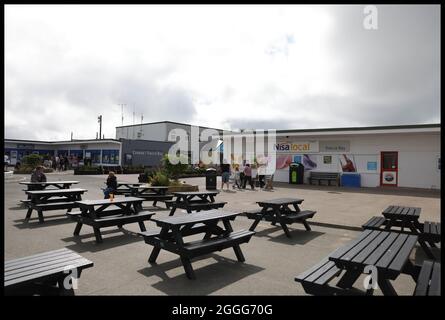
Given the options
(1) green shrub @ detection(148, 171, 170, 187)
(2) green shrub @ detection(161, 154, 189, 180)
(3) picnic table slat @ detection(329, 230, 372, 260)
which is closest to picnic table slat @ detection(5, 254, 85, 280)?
(3) picnic table slat @ detection(329, 230, 372, 260)

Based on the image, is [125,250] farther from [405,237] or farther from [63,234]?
[405,237]

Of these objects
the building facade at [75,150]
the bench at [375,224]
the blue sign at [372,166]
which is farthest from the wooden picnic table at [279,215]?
the building facade at [75,150]

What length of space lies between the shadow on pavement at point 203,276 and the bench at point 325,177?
53.9 ft

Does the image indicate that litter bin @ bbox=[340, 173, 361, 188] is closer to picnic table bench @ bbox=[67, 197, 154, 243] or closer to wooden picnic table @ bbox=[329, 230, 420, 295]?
picnic table bench @ bbox=[67, 197, 154, 243]

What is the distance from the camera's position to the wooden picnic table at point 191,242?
4.21 metres

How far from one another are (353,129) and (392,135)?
226cm

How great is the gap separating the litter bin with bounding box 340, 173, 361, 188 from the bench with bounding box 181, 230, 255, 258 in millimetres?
16119

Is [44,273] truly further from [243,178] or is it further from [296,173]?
[296,173]

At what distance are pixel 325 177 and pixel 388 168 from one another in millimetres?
3817

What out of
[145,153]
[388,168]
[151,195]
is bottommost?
[151,195]

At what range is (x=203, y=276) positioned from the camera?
4.27 m

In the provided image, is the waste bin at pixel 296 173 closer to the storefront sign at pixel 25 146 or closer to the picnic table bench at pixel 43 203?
the picnic table bench at pixel 43 203

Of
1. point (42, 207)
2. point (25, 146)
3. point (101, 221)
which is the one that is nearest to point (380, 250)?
point (101, 221)
